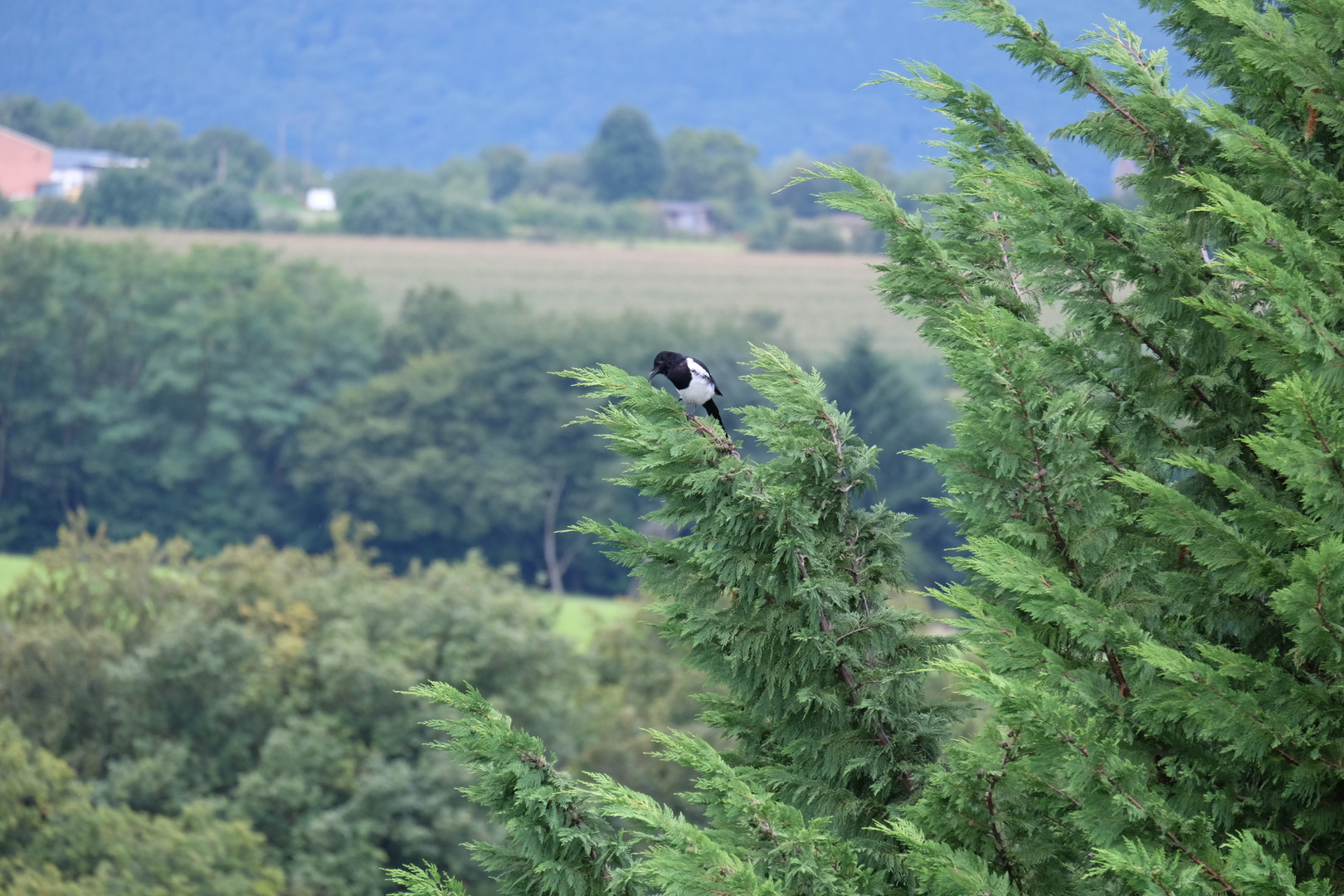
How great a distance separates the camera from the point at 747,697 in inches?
166

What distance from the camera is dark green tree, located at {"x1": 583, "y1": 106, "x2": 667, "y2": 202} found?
139 meters

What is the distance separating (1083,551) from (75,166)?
132 meters

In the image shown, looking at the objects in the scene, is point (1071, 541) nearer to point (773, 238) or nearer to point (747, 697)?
point (747, 697)

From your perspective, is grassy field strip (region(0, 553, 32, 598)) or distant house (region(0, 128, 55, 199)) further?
distant house (region(0, 128, 55, 199))

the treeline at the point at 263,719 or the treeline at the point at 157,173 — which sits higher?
the treeline at the point at 157,173

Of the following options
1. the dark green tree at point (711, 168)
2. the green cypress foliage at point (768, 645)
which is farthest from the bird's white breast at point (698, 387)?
the dark green tree at point (711, 168)

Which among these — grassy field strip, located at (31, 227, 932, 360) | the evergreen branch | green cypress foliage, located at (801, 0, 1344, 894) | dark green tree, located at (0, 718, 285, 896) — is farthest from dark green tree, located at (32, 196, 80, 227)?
green cypress foliage, located at (801, 0, 1344, 894)

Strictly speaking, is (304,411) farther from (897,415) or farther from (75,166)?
(75,166)

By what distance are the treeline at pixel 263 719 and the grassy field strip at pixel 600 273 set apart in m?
62.1

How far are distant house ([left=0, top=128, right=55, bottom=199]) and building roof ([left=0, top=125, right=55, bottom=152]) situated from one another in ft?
0.50

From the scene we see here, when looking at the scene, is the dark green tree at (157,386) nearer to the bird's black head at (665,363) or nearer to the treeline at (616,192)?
the treeline at (616,192)

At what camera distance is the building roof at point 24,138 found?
117575mm

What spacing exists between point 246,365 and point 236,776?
49.1 metres

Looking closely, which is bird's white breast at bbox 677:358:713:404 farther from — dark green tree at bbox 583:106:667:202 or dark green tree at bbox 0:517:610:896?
dark green tree at bbox 583:106:667:202
